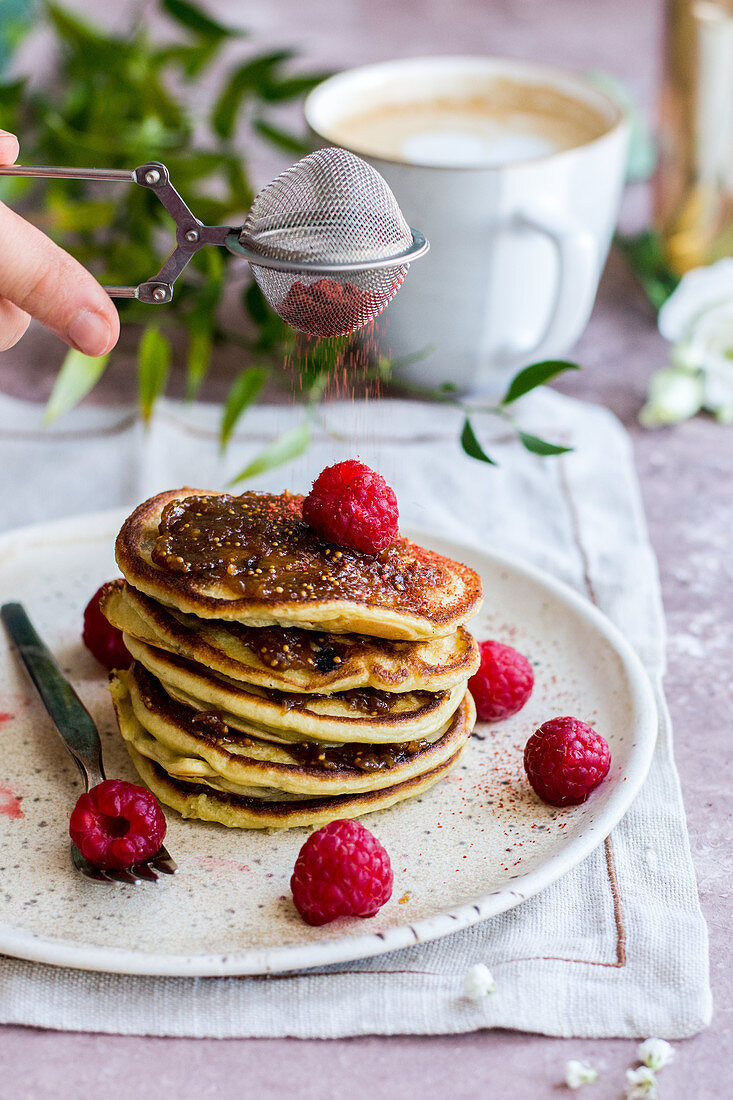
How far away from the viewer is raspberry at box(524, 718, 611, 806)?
149 centimetres

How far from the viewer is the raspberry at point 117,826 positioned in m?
1.36

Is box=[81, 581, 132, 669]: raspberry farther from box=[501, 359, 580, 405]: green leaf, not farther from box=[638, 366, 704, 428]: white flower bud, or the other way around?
box=[638, 366, 704, 428]: white flower bud

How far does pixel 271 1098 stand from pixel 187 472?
1.55 m

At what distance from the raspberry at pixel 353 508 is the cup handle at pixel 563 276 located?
1.12 m

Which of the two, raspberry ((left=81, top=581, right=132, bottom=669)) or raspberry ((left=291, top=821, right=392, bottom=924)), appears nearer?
raspberry ((left=291, top=821, right=392, bottom=924))

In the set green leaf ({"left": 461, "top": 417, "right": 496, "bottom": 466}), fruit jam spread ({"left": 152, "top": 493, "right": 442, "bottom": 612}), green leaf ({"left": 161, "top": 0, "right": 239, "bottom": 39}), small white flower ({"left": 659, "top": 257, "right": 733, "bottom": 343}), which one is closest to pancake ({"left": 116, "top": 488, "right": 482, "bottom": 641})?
fruit jam spread ({"left": 152, "top": 493, "right": 442, "bottom": 612})

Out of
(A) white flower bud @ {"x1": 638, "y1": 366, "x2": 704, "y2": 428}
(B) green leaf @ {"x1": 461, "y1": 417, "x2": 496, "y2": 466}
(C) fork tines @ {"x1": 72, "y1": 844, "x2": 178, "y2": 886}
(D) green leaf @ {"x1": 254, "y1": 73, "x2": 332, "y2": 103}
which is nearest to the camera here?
(C) fork tines @ {"x1": 72, "y1": 844, "x2": 178, "y2": 886}

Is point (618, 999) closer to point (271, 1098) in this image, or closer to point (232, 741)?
point (271, 1098)

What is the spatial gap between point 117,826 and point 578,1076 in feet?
2.02

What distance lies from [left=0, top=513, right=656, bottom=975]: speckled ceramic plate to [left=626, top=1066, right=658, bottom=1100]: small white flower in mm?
220

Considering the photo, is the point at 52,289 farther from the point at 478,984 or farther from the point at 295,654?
the point at 478,984

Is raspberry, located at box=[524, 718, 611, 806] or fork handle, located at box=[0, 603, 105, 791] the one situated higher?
raspberry, located at box=[524, 718, 611, 806]

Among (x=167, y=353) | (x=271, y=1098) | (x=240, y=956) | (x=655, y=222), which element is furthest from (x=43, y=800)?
(x=655, y=222)

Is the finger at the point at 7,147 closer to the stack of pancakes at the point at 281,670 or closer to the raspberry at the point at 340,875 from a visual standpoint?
the stack of pancakes at the point at 281,670
